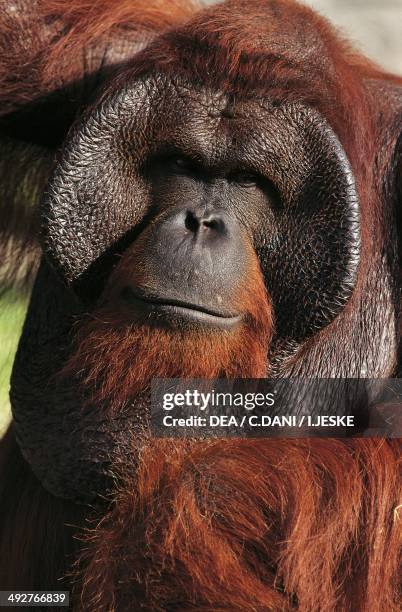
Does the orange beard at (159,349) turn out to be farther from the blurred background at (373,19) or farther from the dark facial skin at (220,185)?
the blurred background at (373,19)

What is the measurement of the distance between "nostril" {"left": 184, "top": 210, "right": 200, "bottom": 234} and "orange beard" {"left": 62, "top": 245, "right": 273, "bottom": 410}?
0.53 feet

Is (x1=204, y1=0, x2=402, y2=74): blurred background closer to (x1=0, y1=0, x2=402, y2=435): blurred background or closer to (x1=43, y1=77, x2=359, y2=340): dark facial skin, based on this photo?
(x1=0, y1=0, x2=402, y2=435): blurred background

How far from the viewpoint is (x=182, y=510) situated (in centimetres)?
211

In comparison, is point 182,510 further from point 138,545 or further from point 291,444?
point 291,444

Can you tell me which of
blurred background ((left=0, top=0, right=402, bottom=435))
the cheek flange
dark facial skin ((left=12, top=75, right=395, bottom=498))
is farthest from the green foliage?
blurred background ((left=0, top=0, right=402, bottom=435))

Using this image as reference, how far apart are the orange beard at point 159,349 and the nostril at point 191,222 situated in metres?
0.16

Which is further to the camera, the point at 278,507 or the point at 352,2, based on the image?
the point at 352,2

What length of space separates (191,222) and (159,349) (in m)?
0.30

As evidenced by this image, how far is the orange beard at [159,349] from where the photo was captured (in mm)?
2229

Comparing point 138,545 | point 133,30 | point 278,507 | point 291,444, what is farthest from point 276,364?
point 133,30

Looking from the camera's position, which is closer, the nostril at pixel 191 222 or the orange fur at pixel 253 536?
the orange fur at pixel 253 536

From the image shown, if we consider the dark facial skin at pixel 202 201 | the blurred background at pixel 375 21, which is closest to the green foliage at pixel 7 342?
the dark facial skin at pixel 202 201

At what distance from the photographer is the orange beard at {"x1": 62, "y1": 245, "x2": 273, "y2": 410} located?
2.23 meters

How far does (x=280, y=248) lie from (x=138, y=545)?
77 centimetres
